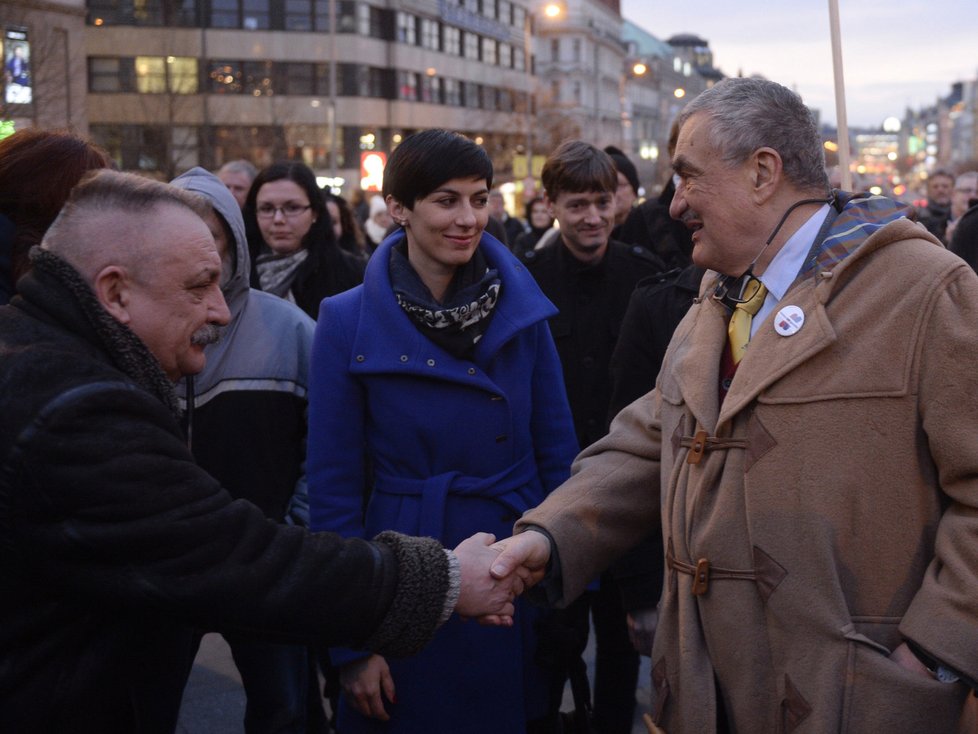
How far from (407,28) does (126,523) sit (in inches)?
2603

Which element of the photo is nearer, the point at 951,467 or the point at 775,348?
the point at 951,467

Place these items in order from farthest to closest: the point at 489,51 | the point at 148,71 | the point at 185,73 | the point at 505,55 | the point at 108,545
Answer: the point at 505,55 → the point at 489,51 → the point at 148,71 → the point at 185,73 → the point at 108,545

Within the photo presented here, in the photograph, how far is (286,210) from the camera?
19.1ft

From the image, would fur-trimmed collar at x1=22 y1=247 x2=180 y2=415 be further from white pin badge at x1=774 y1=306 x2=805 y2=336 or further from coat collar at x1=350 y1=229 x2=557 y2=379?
white pin badge at x1=774 y1=306 x2=805 y2=336

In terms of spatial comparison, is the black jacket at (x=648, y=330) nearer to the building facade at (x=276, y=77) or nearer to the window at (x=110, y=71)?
the building facade at (x=276, y=77)

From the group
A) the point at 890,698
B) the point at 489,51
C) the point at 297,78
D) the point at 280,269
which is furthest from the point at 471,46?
the point at 890,698

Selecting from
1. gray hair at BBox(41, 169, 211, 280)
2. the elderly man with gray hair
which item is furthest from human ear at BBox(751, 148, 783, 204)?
gray hair at BBox(41, 169, 211, 280)

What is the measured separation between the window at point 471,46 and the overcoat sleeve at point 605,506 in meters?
71.6

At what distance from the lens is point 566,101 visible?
3834 inches

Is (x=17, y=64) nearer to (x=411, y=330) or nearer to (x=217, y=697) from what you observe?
(x=217, y=697)

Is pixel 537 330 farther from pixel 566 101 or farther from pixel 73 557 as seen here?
pixel 566 101

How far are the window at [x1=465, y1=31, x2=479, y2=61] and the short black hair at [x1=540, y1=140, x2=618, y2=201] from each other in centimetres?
6919

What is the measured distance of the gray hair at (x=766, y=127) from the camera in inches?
112

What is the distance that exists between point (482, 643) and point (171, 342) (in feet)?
4.85
